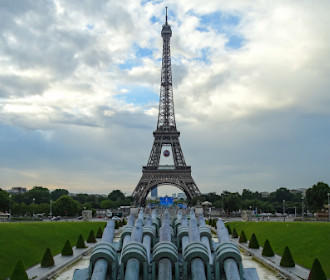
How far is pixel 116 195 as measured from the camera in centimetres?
12606

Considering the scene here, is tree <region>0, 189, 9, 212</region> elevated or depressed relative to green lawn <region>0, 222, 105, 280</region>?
elevated

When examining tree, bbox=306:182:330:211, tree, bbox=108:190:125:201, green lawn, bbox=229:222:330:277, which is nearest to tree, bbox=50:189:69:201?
tree, bbox=108:190:125:201

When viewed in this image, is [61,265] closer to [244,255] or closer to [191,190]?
[244,255]

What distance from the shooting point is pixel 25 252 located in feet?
86.2

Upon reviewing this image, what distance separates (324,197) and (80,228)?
44814 millimetres

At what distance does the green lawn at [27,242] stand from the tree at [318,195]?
1806 inches

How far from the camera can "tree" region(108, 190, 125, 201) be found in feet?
408

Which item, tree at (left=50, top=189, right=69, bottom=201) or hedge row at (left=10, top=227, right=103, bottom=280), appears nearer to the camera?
hedge row at (left=10, top=227, right=103, bottom=280)

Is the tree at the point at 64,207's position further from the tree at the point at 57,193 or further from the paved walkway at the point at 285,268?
the tree at the point at 57,193

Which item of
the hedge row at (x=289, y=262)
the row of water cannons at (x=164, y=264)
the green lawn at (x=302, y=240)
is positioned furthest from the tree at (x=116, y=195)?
the row of water cannons at (x=164, y=264)

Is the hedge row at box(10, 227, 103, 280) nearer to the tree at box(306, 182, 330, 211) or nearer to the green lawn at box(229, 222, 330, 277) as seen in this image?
the green lawn at box(229, 222, 330, 277)

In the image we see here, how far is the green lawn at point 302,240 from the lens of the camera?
25109mm

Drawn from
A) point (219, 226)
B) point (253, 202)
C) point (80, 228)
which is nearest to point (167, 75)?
point (253, 202)

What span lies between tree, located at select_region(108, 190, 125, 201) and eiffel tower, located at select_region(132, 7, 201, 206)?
33728mm
